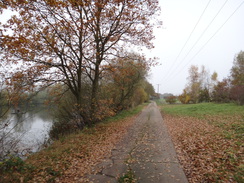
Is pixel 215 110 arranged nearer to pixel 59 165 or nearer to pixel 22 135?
pixel 59 165

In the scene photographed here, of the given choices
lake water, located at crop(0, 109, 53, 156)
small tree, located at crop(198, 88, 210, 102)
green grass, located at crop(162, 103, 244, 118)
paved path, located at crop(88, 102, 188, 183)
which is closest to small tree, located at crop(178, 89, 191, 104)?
small tree, located at crop(198, 88, 210, 102)

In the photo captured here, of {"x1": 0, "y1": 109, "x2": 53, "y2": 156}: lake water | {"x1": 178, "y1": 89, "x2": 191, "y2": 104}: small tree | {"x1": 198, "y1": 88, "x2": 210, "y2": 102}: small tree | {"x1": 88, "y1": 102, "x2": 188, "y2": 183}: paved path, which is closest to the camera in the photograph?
{"x1": 88, "y1": 102, "x2": 188, "y2": 183}: paved path

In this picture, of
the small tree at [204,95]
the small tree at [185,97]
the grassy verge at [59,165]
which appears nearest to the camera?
the grassy verge at [59,165]

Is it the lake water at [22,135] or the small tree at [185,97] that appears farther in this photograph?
the small tree at [185,97]

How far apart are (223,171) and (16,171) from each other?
5.67m

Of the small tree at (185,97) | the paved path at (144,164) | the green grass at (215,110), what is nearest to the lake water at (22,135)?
the paved path at (144,164)

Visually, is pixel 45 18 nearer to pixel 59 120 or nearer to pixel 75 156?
pixel 75 156

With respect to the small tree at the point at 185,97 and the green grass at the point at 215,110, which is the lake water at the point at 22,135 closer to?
the green grass at the point at 215,110

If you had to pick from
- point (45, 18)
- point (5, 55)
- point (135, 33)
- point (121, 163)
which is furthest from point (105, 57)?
point (121, 163)

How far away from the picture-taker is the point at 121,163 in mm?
4926

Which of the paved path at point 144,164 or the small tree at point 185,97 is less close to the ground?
the small tree at point 185,97

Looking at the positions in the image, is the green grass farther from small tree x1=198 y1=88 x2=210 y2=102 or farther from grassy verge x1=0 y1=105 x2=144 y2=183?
small tree x1=198 y1=88 x2=210 y2=102

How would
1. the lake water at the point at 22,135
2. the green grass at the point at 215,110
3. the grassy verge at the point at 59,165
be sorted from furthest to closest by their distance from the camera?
1. the green grass at the point at 215,110
2. the lake water at the point at 22,135
3. the grassy verge at the point at 59,165

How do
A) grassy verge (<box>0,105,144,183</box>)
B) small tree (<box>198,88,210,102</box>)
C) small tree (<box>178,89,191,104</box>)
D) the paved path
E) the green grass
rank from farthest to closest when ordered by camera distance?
small tree (<box>178,89,191,104</box>) < small tree (<box>198,88,210,102</box>) < the green grass < grassy verge (<box>0,105,144,183</box>) < the paved path
